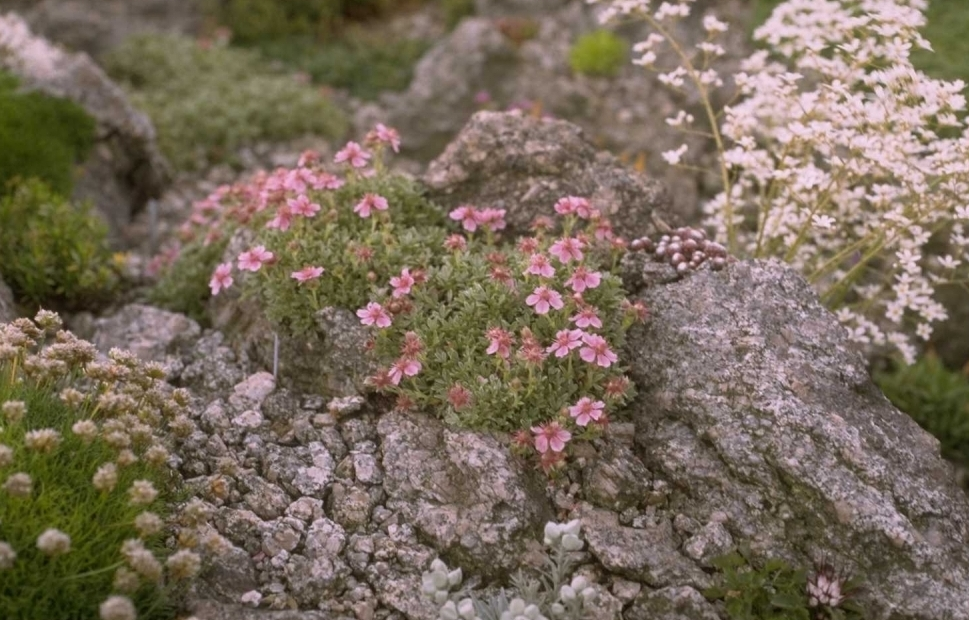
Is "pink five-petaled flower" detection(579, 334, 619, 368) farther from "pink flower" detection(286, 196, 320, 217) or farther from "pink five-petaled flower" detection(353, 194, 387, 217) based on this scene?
"pink flower" detection(286, 196, 320, 217)

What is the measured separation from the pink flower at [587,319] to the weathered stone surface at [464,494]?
24.5 inches

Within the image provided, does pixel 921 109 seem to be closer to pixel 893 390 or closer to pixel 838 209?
pixel 838 209

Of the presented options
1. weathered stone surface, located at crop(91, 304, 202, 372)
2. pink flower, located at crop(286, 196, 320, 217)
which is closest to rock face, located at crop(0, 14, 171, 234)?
weathered stone surface, located at crop(91, 304, 202, 372)

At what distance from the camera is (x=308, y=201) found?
491cm

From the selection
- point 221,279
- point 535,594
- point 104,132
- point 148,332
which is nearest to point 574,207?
point 221,279

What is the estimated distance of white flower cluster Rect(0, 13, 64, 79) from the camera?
7805mm

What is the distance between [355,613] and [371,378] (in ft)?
3.44

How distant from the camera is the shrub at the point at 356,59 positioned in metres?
11.5

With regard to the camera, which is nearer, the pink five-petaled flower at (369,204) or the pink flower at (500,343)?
the pink flower at (500,343)

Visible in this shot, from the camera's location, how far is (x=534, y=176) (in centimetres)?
557

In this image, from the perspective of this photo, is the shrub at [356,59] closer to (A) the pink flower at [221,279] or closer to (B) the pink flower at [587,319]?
(A) the pink flower at [221,279]

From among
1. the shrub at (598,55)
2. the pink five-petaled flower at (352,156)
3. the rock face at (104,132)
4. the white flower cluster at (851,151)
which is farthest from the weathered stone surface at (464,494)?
the shrub at (598,55)

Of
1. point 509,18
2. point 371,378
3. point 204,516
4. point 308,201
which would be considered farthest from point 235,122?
point 204,516

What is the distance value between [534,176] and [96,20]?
25.2 feet
